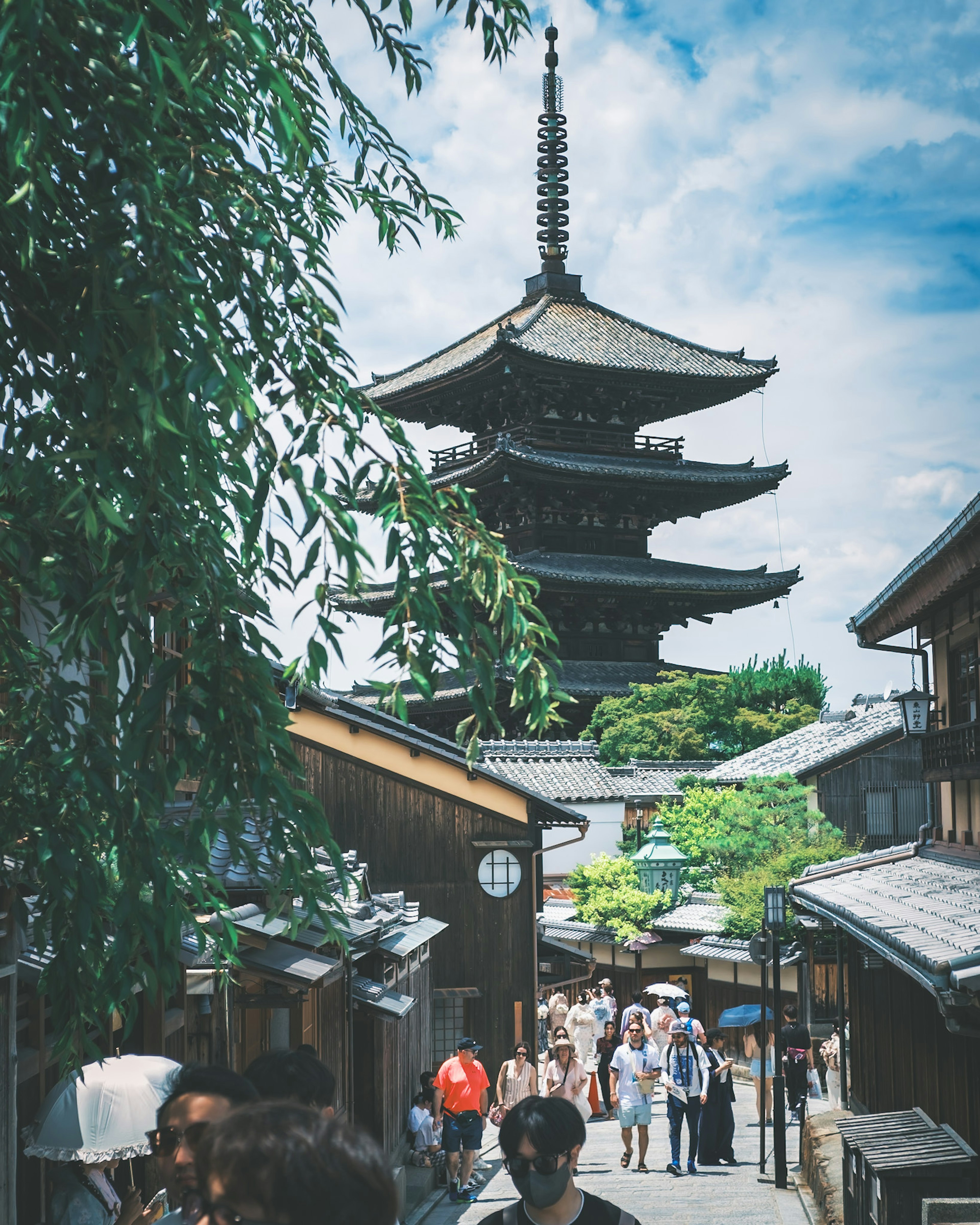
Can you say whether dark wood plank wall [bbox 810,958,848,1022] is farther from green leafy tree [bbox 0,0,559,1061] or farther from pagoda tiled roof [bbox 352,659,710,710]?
green leafy tree [bbox 0,0,559,1061]

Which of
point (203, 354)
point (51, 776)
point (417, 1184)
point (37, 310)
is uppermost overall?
point (37, 310)

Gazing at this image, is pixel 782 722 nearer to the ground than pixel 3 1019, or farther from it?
farther from it

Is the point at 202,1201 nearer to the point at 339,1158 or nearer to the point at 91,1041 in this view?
the point at 339,1158

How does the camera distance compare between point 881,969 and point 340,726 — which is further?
point 340,726

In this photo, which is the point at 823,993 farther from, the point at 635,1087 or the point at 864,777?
the point at 635,1087

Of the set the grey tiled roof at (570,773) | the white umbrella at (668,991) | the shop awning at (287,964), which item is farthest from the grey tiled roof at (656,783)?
the shop awning at (287,964)

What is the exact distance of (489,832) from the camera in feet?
70.9

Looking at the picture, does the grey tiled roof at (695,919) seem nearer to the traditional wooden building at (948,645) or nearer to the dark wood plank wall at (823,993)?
the dark wood plank wall at (823,993)

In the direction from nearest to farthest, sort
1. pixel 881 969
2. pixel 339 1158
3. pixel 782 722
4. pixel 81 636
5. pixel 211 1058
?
pixel 339 1158, pixel 81 636, pixel 211 1058, pixel 881 969, pixel 782 722

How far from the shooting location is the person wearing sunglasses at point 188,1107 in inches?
148

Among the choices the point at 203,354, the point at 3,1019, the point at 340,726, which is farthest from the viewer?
the point at 340,726

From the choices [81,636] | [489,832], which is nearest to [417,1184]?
[489,832]

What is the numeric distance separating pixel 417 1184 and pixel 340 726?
26.4 ft

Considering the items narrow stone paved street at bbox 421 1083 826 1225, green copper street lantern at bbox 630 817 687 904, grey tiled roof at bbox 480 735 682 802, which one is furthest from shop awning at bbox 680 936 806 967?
narrow stone paved street at bbox 421 1083 826 1225
